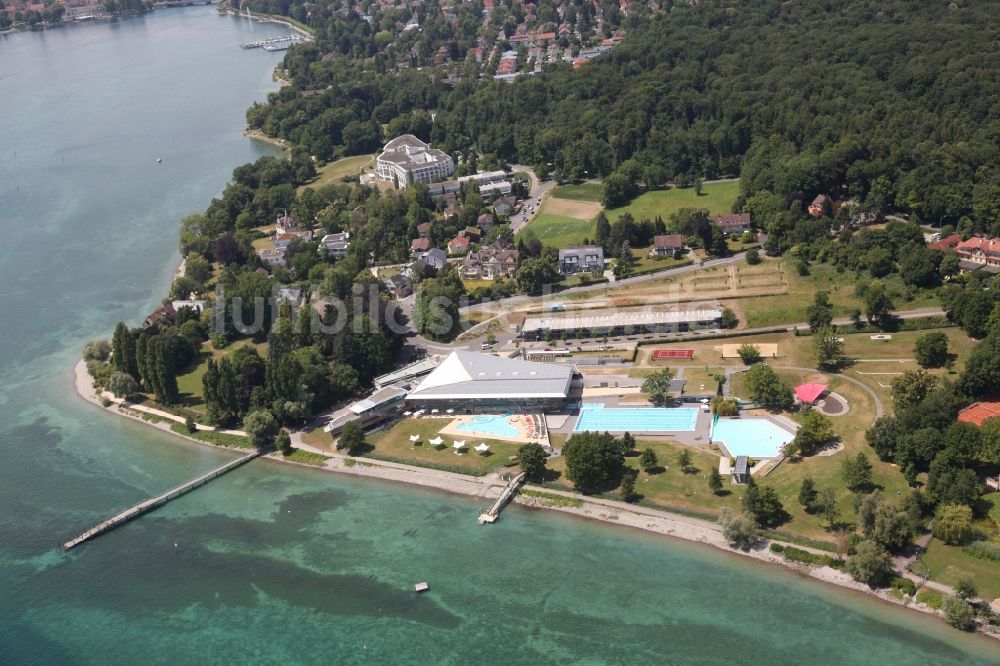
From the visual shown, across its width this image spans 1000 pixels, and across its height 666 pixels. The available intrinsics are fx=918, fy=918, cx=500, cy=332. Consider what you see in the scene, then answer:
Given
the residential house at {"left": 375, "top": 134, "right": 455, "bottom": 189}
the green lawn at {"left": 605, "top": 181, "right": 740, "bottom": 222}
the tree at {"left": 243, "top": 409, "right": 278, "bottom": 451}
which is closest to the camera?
the tree at {"left": 243, "top": 409, "right": 278, "bottom": 451}

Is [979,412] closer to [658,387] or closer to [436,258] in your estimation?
[658,387]

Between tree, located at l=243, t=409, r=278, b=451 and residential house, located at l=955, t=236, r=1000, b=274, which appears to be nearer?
tree, located at l=243, t=409, r=278, b=451

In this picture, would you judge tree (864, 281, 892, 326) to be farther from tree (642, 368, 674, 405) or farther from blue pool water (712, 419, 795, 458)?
tree (642, 368, 674, 405)

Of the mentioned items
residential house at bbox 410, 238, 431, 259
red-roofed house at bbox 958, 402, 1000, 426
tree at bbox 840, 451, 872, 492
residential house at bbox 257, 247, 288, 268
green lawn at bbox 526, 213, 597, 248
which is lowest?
residential house at bbox 257, 247, 288, 268

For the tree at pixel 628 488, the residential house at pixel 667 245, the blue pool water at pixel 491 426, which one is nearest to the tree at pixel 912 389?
the tree at pixel 628 488

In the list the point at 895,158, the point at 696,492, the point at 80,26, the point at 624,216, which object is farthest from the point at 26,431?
Answer: the point at 80,26

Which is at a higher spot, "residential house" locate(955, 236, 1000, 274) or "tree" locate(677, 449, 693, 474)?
"residential house" locate(955, 236, 1000, 274)

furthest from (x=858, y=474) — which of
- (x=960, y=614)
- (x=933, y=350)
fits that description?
(x=933, y=350)

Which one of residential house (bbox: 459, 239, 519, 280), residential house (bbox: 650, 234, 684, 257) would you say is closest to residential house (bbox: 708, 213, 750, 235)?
residential house (bbox: 650, 234, 684, 257)
